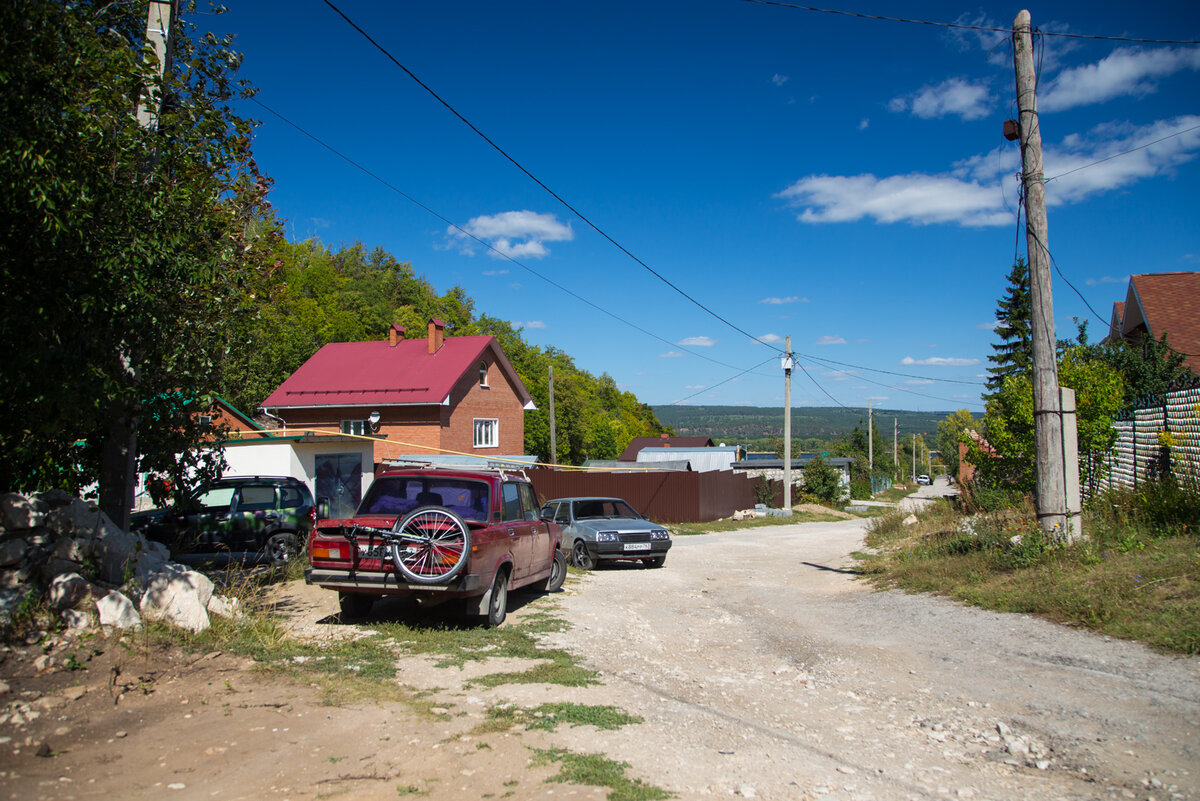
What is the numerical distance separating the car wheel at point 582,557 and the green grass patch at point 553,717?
389 inches

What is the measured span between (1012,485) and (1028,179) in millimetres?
10751

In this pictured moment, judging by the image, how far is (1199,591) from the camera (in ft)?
24.1

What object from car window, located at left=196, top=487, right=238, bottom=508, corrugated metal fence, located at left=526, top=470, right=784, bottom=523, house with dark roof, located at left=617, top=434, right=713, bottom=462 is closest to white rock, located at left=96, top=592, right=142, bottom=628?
car window, located at left=196, top=487, right=238, bottom=508

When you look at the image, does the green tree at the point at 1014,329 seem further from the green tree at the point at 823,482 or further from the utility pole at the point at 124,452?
Result: the utility pole at the point at 124,452

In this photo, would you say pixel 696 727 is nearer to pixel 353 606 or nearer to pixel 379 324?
pixel 353 606

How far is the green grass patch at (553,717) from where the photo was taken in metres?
5.16

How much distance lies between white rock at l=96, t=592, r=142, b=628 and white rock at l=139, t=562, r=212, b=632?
29cm

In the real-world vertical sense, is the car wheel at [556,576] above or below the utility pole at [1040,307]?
below

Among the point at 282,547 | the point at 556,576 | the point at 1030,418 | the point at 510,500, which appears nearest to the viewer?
the point at 510,500

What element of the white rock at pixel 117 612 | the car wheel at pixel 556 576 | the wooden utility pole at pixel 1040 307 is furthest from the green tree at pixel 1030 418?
the white rock at pixel 117 612

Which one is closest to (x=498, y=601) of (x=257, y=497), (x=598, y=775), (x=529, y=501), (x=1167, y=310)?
(x=529, y=501)

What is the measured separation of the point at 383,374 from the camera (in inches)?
1423

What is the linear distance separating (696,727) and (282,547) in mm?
9580

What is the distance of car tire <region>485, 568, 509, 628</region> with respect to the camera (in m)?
8.48
